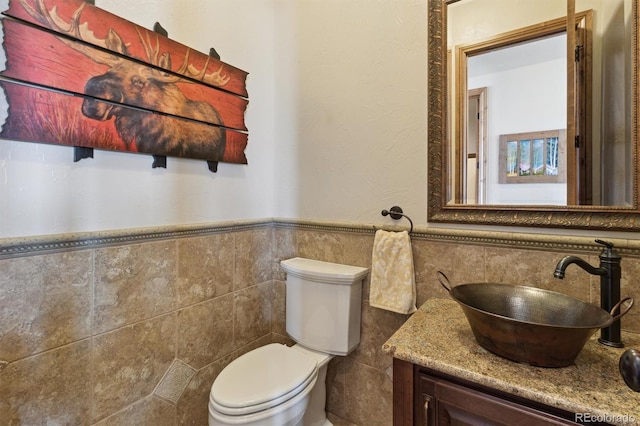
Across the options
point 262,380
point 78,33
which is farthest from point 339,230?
point 78,33

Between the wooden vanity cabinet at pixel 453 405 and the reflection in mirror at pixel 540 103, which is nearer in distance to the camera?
the wooden vanity cabinet at pixel 453 405

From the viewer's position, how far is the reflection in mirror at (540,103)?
1.00 metres

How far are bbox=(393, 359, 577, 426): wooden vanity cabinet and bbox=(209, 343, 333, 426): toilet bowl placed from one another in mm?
461

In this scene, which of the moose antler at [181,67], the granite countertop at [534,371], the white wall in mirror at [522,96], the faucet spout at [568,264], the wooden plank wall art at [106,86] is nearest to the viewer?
the granite countertop at [534,371]

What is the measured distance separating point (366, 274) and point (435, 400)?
69 cm

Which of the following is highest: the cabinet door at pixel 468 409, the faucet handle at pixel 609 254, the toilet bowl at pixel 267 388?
the faucet handle at pixel 609 254

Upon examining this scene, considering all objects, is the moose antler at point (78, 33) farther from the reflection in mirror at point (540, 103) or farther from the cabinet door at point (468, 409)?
the cabinet door at point (468, 409)

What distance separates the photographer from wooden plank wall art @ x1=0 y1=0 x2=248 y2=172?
0.94 meters

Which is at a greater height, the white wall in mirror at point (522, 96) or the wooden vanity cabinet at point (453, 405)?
the white wall in mirror at point (522, 96)

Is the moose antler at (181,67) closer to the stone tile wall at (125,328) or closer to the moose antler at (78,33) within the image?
the moose antler at (78,33)

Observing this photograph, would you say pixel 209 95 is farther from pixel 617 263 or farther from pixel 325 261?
pixel 617 263

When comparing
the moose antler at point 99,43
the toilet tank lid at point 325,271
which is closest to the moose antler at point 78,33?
the moose antler at point 99,43

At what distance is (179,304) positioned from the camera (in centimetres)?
136

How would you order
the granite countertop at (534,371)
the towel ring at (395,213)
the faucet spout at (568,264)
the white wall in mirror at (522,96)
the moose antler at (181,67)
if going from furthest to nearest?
1. the towel ring at (395,213)
2. the moose antler at (181,67)
3. the white wall in mirror at (522,96)
4. the faucet spout at (568,264)
5. the granite countertop at (534,371)
